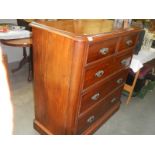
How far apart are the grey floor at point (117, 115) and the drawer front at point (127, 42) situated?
0.91 metres

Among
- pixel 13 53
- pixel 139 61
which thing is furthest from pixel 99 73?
pixel 13 53

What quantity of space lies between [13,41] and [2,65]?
1.66 meters

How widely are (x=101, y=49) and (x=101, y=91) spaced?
48 cm

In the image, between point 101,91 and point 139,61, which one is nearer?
point 101,91

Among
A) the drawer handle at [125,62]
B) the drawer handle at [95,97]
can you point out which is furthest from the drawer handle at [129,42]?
the drawer handle at [95,97]

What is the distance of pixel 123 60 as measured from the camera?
5.88 ft

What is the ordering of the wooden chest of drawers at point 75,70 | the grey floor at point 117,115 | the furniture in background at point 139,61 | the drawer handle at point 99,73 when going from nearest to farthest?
the wooden chest of drawers at point 75,70 < the drawer handle at point 99,73 < the grey floor at point 117,115 < the furniture in background at point 139,61

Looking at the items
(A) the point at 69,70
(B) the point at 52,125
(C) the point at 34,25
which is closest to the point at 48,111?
(B) the point at 52,125

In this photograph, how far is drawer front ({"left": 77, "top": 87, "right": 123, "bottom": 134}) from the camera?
1630 mm

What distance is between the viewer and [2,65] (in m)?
0.68

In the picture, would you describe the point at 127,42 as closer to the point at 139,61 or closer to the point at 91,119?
the point at 139,61

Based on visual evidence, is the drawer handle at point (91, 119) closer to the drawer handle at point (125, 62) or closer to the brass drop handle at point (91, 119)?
the brass drop handle at point (91, 119)

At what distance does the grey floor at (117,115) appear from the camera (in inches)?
76.1
